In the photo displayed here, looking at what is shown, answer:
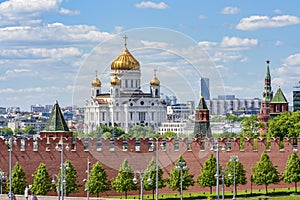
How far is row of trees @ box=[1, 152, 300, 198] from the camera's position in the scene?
59.5 m

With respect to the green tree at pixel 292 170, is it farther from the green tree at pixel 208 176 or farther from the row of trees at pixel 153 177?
the green tree at pixel 208 176

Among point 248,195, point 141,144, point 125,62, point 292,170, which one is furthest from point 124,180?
point 125,62

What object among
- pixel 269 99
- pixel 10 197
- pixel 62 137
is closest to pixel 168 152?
pixel 62 137

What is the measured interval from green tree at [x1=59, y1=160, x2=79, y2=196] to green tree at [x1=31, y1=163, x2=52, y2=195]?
3.34 ft

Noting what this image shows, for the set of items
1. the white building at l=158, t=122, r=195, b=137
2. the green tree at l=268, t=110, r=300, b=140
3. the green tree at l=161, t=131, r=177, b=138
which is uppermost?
the green tree at l=268, t=110, r=300, b=140

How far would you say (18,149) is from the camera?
61000mm

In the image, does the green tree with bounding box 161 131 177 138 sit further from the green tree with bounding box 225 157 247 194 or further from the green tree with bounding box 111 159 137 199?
the green tree with bounding box 225 157 247 194

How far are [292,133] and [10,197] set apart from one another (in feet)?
119

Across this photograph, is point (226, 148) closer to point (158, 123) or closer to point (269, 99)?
point (158, 123)

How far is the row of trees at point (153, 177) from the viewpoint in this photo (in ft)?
195

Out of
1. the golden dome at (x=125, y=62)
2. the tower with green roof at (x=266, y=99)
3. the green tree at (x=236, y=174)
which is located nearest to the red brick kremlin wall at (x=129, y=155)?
the green tree at (x=236, y=174)

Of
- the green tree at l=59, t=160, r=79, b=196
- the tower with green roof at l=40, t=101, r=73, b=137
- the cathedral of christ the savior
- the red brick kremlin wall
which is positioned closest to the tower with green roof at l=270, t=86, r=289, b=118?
the cathedral of christ the savior

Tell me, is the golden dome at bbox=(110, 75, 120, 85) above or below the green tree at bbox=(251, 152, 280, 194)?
above

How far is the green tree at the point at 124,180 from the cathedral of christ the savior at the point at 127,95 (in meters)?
4.19
